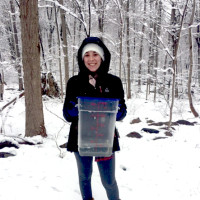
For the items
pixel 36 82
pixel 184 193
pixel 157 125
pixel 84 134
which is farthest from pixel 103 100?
pixel 157 125

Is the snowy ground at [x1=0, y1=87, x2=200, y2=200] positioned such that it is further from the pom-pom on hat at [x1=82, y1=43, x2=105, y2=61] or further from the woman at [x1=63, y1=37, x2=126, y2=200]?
the pom-pom on hat at [x1=82, y1=43, x2=105, y2=61]

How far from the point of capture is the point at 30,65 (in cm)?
378

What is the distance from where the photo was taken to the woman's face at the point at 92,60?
163 centimetres

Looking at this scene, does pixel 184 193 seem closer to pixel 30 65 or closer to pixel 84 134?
pixel 84 134

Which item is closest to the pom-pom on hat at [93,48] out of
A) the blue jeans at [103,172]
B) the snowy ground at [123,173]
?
the blue jeans at [103,172]

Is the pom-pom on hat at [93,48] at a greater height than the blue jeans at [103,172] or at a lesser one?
greater

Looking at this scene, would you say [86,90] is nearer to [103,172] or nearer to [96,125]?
[96,125]

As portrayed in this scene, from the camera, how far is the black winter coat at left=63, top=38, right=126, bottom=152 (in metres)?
1.62

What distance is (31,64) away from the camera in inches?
149

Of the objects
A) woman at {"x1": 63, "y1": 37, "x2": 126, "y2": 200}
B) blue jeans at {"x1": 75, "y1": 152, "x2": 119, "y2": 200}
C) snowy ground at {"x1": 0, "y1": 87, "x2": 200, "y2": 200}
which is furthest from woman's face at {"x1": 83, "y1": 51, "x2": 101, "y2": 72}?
snowy ground at {"x1": 0, "y1": 87, "x2": 200, "y2": 200}

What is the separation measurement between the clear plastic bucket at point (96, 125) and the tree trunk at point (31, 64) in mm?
2683

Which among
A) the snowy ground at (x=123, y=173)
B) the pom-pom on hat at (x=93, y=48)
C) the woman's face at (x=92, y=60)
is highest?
the pom-pom on hat at (x=93, y=48)

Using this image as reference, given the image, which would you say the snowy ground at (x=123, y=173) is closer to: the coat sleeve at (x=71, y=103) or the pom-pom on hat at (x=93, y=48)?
the coat sleeve at (x=71, y=103)

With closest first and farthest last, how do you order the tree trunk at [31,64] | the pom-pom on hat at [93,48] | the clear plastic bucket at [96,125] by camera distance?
the clear plastic bucket at [96,125]
the pom-pom on hat at [93,48]
the tree trunk at [31,64]
